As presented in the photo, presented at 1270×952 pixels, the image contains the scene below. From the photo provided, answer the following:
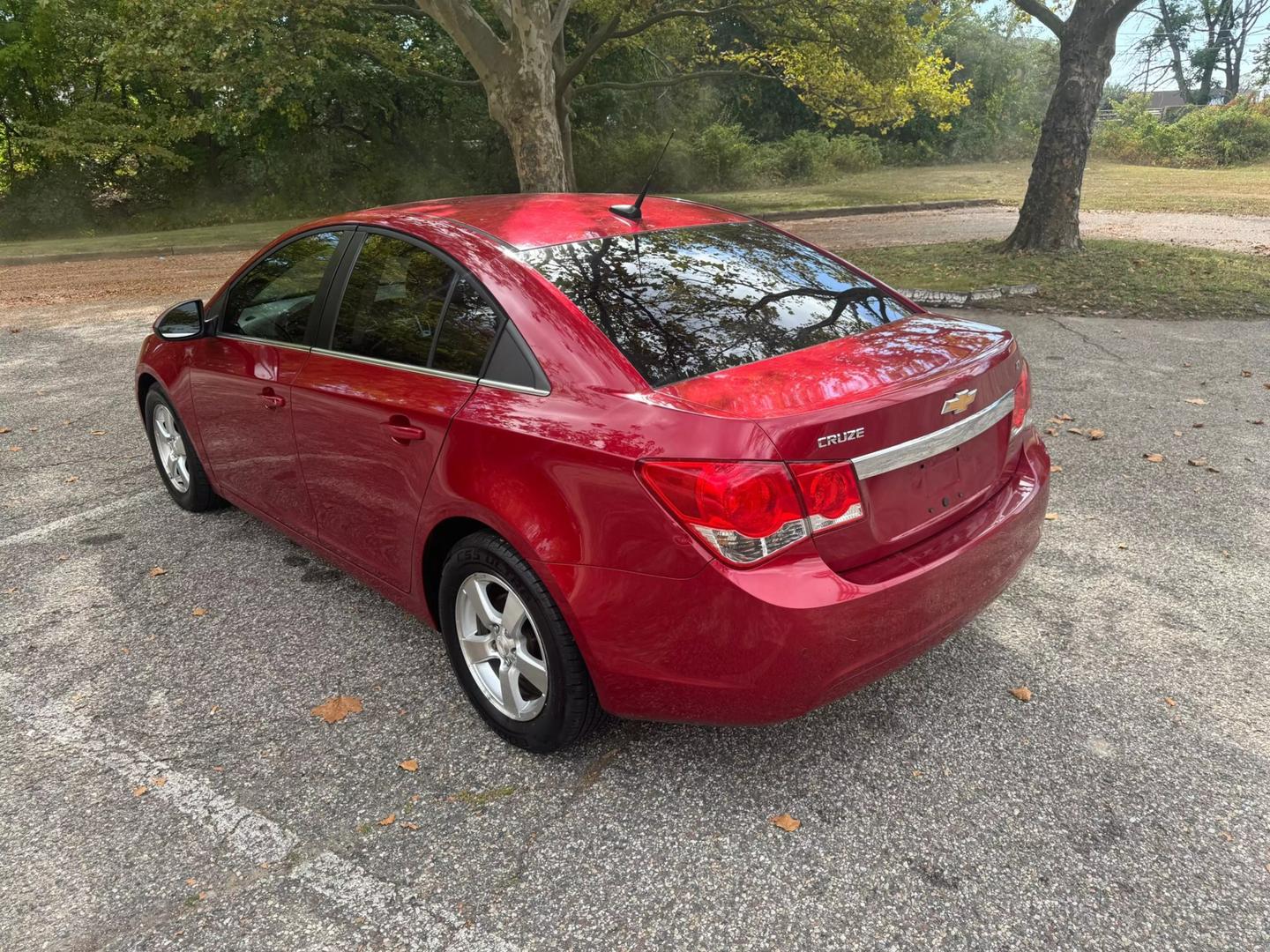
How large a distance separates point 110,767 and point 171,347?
2.25 m

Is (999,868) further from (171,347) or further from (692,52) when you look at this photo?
(692,52)

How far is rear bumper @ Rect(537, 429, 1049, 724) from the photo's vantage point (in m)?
2.16

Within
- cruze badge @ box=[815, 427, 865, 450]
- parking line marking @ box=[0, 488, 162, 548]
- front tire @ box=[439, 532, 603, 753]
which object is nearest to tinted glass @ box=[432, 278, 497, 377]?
front tire @ box=[439, 532, 603, 753]

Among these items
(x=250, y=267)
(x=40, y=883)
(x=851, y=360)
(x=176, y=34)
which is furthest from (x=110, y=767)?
(x=176, y=34)

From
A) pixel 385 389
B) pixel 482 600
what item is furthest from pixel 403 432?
pixel 482 600

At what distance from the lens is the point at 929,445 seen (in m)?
2.41

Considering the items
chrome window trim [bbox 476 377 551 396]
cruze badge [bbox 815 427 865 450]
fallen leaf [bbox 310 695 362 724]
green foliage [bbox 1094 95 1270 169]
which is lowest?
fallen leaf [bbox 310 695 362 724]

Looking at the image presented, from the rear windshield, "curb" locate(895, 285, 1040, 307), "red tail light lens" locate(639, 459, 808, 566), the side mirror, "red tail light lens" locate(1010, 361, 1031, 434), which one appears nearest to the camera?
"red tail light lens" locate(639, 459, 808, 566)

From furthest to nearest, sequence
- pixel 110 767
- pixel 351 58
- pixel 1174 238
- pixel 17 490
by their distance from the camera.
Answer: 1. pixel 351 58
2. pixel 1174 238
3. pixel 17 490
4. pixel 110 767

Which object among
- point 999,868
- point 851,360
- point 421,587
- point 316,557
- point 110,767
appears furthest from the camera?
point 316,557

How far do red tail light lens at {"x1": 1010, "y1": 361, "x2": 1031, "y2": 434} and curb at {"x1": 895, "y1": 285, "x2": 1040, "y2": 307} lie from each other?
248 inches

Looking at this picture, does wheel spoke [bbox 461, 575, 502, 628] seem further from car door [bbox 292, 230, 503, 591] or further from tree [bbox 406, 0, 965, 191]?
tree [bbox 406, 0, 965, 191]

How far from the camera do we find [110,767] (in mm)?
2762

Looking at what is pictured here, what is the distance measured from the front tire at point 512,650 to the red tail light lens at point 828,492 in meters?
0.75
